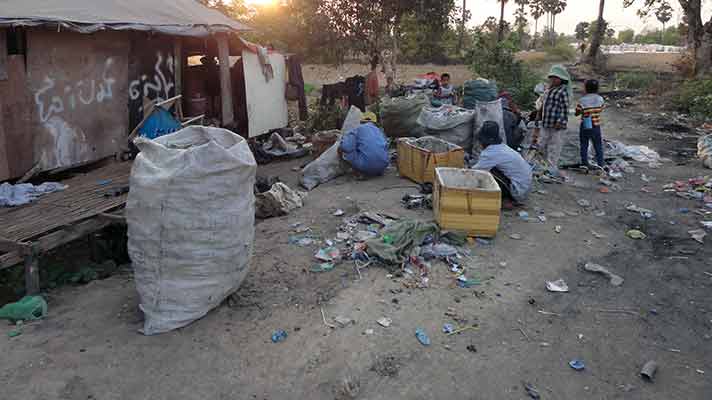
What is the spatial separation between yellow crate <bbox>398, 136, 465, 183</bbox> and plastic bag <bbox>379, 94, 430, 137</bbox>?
1237 millimetres

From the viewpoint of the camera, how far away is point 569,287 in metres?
4.34

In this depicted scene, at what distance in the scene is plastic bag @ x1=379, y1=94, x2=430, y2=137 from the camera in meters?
8.82

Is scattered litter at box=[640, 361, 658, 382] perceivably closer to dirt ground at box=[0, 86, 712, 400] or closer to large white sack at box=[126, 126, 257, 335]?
dirt ground at box=[0, 86, 712, 400]

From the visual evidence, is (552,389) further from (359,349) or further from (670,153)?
(670,153)

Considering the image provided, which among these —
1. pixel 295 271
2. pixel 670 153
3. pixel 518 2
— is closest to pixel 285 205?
pixel 295 271

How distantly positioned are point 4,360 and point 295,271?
6.77ft

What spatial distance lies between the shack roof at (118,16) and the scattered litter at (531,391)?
5.14 metres

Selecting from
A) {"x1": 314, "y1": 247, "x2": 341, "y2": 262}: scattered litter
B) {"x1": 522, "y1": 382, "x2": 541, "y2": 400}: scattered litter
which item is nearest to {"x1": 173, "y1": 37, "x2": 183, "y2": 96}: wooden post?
{"x1": 314, "y1": 247, "x2": 341, "y2": 262}: scattered litter

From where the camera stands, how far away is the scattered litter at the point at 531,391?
9.93 feet

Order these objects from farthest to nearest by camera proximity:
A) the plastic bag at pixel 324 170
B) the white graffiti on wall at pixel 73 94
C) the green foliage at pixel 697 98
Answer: the green foliage at pixel 697 98, the plastic bag at pixel 324 170, the white graffiti on wall at pixel 73 94

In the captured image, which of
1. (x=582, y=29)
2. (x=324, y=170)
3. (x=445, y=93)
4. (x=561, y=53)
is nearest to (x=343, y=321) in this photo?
(x=324, y=170)

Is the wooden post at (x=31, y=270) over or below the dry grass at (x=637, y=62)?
below

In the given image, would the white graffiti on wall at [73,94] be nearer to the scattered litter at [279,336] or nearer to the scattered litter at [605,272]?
the scattered litter at [279,336]

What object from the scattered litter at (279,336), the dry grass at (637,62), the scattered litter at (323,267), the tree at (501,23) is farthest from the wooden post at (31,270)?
the dry grass at (637,62)
